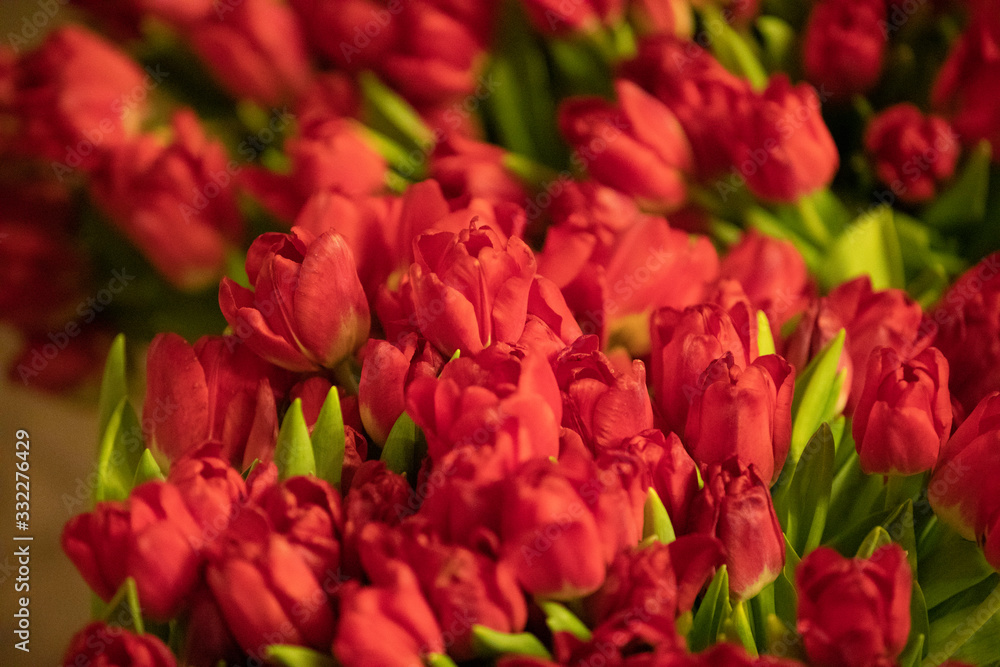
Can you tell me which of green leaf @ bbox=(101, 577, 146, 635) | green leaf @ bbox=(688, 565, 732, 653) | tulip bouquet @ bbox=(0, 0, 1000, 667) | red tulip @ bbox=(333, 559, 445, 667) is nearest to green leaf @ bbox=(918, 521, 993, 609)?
tulip bouquet @ bbox=(0, 0, 1000, 667)

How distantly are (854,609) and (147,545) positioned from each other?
0.26 meters

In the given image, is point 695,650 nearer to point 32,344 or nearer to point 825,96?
point 825,96

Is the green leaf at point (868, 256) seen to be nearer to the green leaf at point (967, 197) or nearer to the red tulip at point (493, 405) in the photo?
the green leaf at point (967, 197)

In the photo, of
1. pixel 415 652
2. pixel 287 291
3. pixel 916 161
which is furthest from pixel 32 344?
pixel 916 161

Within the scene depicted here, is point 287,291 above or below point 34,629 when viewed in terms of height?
above

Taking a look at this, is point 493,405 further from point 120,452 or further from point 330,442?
point 120,452

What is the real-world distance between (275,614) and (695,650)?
0.17 metres

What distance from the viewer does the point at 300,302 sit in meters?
0.43

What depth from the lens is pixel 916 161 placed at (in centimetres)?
71

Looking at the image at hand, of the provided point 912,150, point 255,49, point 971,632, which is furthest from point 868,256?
point 255,49

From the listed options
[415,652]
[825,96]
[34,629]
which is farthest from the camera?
[825,96]

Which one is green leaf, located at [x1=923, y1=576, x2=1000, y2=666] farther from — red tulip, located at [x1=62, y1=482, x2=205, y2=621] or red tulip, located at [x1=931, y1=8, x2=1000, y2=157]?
red tulip, located at [x1=931, y1=8, x2=1000, y2=157]

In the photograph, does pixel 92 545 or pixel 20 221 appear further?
pixel 20 221

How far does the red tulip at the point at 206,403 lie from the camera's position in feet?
1.46
